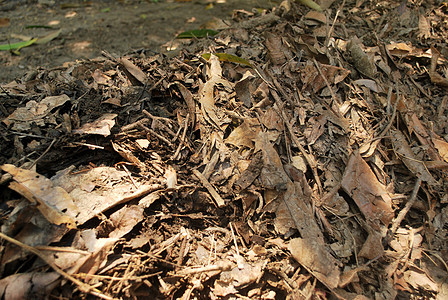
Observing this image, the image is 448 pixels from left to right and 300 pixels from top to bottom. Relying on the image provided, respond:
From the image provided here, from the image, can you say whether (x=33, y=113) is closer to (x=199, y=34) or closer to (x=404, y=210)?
(x=199, y=34)

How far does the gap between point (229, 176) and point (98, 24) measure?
3.89m

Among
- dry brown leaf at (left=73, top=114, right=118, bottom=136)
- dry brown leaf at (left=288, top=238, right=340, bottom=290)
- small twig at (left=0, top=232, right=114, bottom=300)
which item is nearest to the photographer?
small twig at (left=0, top=232, right=114, bottom=300)

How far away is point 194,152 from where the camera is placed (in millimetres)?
2111

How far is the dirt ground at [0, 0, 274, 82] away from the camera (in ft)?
13.1

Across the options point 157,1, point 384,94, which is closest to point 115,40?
point 157,1

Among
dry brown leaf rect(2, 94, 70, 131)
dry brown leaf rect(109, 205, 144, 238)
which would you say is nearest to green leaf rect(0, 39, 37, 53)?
dry brown leaf rect(2, 94, 70, 131)

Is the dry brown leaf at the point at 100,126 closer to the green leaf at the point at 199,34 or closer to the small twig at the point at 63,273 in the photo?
the small twig at the point at 63,273

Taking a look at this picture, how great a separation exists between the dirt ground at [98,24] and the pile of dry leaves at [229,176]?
1.45 m

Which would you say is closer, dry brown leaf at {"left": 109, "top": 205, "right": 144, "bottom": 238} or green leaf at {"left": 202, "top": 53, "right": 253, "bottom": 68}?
dry brown leaf at {"left": 109, "top": 205, "right": 144, "bottom": 238}

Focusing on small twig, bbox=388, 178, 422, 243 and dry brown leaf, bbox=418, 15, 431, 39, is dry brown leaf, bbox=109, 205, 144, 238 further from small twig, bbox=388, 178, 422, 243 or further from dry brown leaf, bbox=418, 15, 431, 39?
dry brown leaf, bbox=418, 15, 431, 39

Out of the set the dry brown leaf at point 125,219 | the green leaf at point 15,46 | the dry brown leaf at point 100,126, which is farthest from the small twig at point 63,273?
the green leaf at point 15,46

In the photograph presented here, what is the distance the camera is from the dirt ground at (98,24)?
399 centimetres

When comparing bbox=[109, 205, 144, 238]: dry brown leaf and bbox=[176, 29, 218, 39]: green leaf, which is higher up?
bbox=[176, 29, 218, 39]: green leaf

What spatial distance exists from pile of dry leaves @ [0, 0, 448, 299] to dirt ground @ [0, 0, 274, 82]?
1.45 meters
